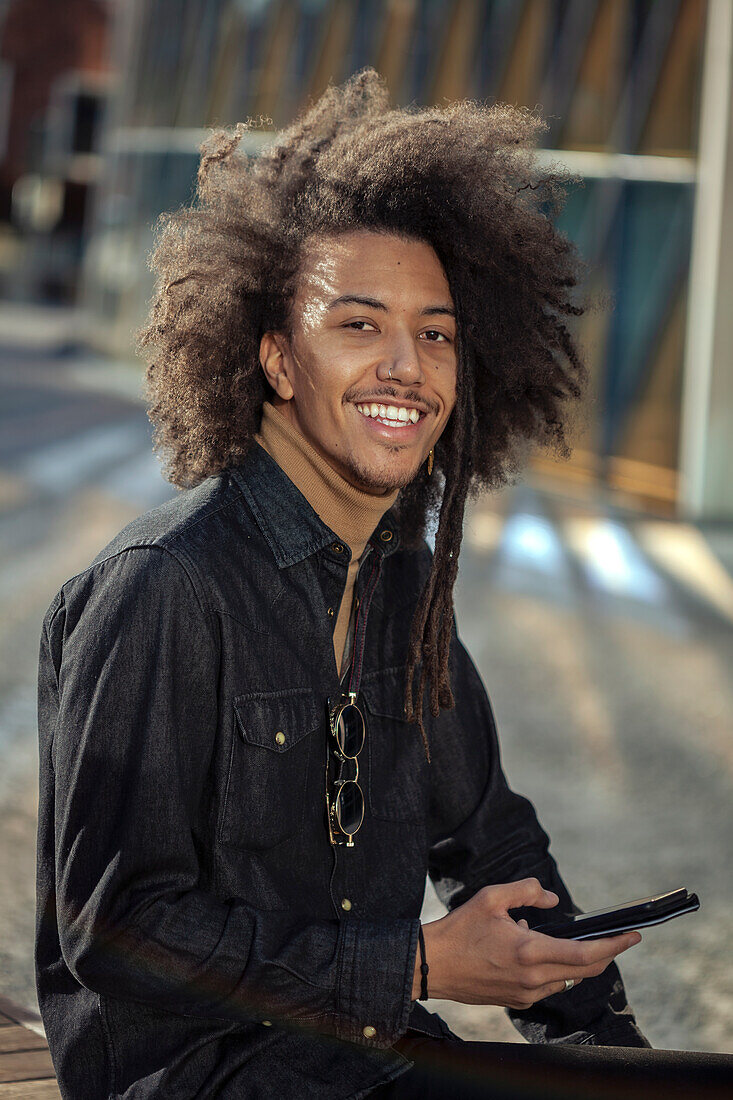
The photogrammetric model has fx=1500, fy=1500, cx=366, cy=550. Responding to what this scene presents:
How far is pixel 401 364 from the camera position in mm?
2270

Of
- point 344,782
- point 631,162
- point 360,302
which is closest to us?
point 344,782

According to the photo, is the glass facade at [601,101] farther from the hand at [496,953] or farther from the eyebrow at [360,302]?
the hand at [496,953]

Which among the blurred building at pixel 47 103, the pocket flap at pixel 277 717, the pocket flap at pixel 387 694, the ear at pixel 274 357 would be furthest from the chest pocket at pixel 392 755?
the blurred building at pixel 47 103

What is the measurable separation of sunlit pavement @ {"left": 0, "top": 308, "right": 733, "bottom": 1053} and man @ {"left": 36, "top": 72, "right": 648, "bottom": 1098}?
0.52 m

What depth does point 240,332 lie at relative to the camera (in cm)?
248

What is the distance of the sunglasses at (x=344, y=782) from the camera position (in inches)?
84.7

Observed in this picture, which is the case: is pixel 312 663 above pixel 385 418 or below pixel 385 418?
below

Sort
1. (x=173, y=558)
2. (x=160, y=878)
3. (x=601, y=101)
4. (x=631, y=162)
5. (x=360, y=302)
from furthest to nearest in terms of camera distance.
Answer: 1. (x=601, y=101)
2. (x=631, y=162)
3. (x=360, y=302)
4. (x=173, y=558)
5. (x=160, y=878)

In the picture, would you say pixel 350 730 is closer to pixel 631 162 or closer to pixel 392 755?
pixel 392 755

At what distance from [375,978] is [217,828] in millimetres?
284

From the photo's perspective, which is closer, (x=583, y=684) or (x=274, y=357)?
(x=274, y=357)

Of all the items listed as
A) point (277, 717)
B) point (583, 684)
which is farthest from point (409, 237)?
point (583, 684)

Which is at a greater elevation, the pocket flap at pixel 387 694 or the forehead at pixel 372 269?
the forehead at pixel 372 269

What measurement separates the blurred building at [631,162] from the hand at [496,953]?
7.46 metres
